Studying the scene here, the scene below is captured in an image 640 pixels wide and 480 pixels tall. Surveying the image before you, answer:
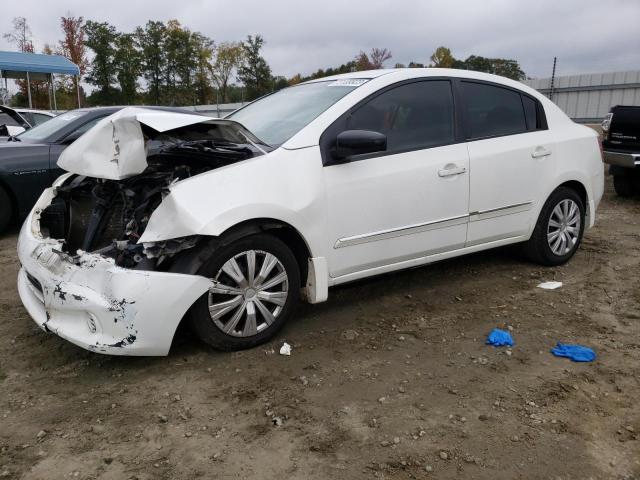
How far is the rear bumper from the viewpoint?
24.5 feet

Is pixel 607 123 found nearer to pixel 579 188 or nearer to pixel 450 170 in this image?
pixel 579 188

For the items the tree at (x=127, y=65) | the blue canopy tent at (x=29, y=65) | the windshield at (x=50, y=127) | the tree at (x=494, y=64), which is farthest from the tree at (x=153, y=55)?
the windshield at (x=50, y=127)

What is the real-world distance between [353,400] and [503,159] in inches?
92.4

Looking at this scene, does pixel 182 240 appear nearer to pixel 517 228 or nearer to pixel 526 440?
pixel 526 440

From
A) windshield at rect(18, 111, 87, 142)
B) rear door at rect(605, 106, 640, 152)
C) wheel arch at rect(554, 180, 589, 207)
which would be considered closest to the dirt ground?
wheel arch at rect(554, 180, 589, 207)

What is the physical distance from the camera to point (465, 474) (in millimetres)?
2213

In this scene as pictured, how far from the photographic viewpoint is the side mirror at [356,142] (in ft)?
10.7

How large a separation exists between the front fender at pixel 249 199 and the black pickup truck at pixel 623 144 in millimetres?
6105

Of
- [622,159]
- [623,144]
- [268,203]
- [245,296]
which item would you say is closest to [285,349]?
[245,296]

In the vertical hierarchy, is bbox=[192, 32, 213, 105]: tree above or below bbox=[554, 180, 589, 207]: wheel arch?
above

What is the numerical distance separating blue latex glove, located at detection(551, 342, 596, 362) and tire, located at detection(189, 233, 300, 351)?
163 centimetres

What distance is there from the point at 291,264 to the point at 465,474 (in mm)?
1547

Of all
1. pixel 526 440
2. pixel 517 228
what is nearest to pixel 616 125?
pixel 517 228

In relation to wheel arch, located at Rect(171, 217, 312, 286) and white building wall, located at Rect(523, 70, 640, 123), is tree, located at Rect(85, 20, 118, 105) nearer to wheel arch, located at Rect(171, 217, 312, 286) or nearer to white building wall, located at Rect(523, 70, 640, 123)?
white building wall, located at Rect(523, 70, 640, 123)
